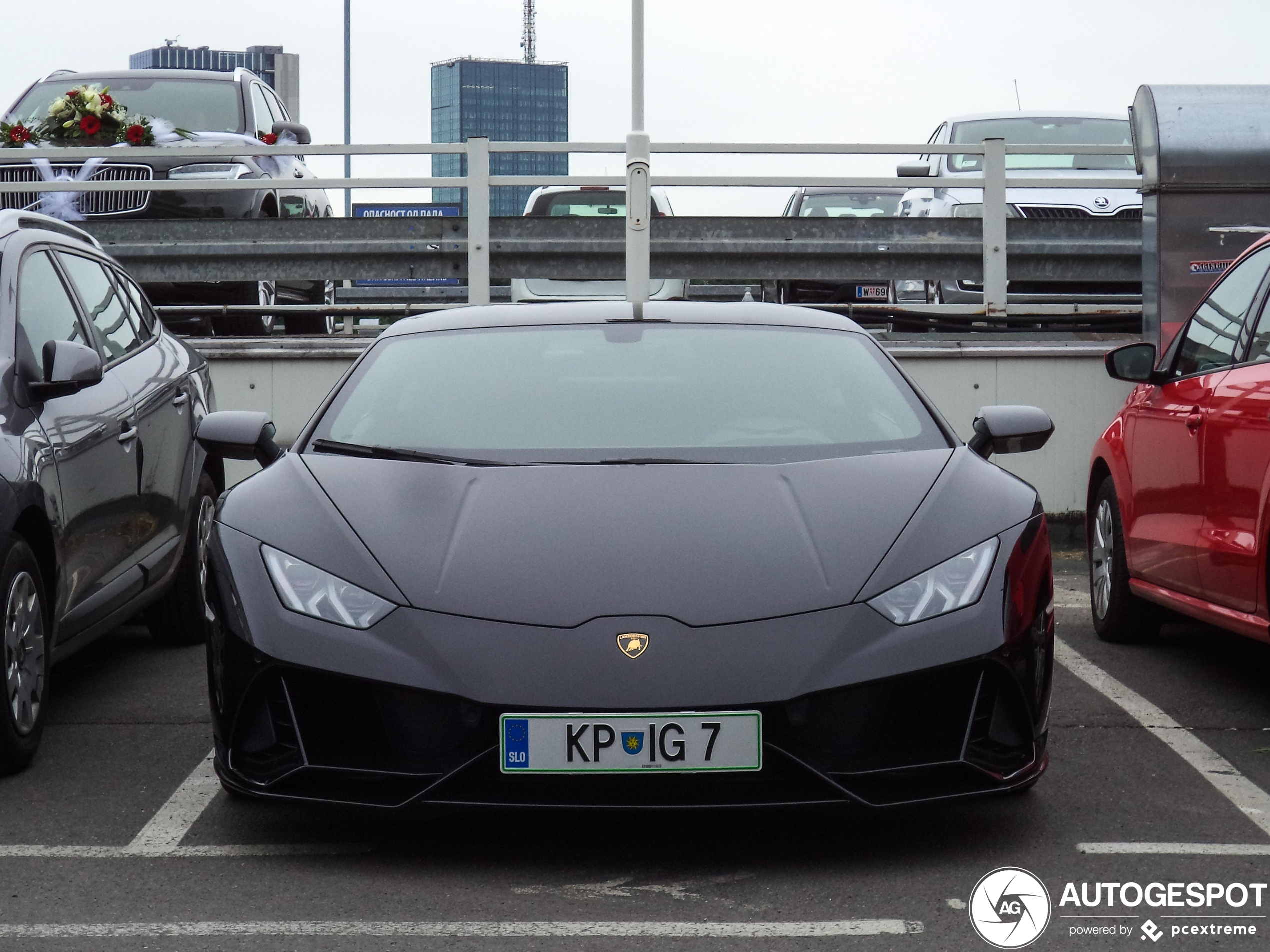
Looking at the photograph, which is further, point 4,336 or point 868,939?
point 4,336

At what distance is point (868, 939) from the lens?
3344 millimetres

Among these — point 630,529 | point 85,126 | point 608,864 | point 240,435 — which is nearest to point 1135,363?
point 630,529

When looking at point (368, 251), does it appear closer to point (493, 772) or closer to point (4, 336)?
point (4, 336)

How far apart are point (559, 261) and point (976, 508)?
25.4ft

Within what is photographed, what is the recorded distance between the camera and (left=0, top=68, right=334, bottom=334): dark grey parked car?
37.9 feet

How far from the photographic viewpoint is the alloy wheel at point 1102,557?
6.86 m

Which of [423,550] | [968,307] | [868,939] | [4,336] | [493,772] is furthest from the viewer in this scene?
[968,307]

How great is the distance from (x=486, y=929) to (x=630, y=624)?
2.31ft

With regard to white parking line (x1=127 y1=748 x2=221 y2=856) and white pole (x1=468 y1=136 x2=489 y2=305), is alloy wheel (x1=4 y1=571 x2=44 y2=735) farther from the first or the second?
white pole (x1=468 y1=136 x2=489 y2=305)

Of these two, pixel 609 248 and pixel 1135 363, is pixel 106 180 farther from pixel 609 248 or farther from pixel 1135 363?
pixel 1135 363

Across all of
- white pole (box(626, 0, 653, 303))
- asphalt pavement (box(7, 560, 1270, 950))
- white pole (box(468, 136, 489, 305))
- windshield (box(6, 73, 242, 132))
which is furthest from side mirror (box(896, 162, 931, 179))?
asphalt pavement (box(7, 560, 1270, 950))

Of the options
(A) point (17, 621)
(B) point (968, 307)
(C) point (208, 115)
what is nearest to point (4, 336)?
(A) point (17, 621)

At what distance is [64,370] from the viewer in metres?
5.06

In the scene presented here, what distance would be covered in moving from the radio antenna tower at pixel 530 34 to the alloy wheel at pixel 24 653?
10924 centimetres
